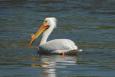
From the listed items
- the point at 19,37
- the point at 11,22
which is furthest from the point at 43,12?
the point at 19,37

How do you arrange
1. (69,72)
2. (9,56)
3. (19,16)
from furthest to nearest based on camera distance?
(19,16), (9,56), (69,72)

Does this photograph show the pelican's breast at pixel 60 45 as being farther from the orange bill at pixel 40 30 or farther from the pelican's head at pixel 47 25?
the pelican's head at pixel 47 25

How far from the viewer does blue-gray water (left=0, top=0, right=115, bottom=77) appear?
17172 mm

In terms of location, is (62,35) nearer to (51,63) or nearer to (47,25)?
(47,25)

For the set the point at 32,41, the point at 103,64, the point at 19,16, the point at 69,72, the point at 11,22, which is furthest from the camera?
the point at 19,16

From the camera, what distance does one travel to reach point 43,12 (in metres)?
30.7

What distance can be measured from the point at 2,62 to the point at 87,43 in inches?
151

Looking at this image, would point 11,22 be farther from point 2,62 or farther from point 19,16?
point 2,62

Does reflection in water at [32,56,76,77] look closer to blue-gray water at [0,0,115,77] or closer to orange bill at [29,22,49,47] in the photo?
blue-gray water at [0,0,115,77]

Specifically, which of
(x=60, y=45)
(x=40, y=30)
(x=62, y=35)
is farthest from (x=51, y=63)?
(x=62, y=35)

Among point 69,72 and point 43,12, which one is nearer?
point 69,72

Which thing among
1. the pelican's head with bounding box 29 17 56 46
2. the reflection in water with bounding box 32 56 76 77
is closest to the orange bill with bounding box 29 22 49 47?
the pelican's head with bounding box 29 17 56 46

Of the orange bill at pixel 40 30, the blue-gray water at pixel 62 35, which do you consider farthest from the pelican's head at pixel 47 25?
the blue-gray water at pixel 62 35

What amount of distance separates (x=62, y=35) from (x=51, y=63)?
5297mm
